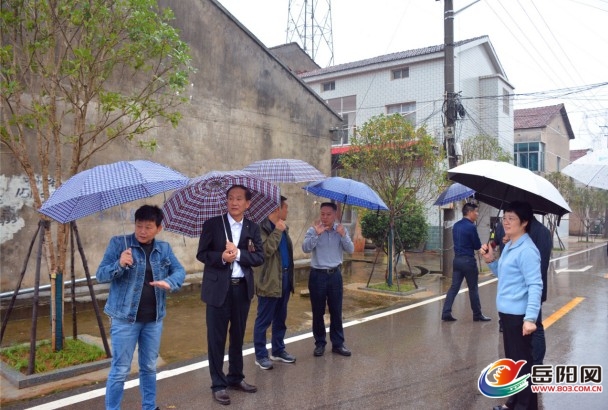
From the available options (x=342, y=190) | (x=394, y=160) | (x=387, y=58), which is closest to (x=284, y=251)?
(x=342, y=190)

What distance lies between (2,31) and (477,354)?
291 inches

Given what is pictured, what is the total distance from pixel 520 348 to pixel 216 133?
9210 mm

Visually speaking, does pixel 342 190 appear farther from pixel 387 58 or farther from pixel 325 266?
pixel 387 58

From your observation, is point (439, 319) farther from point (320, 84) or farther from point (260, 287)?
point (320, 84)

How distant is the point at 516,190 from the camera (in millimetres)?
5094

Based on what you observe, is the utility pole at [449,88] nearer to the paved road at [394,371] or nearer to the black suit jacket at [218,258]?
the paved road at [394,371]

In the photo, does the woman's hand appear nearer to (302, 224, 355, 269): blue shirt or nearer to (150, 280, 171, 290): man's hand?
(302, 224, 355, 269): blue shirt

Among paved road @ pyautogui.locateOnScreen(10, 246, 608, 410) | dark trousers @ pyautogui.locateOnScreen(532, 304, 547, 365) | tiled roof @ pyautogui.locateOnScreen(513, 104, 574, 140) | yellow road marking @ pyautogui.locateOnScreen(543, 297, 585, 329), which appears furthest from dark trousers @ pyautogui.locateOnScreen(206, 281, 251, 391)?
tiled roof @ pyautogui.locateOnScreen(513, 104, 574, 140)

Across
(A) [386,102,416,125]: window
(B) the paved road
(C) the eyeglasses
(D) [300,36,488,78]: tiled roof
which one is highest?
(D) [300,36,488,78]: tiled roof

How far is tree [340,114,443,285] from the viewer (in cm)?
1070

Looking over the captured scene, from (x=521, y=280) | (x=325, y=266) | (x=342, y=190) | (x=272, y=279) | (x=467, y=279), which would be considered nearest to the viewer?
(x=521, y=280)

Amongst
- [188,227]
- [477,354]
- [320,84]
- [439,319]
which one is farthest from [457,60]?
[188,227]

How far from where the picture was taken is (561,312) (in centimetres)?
881

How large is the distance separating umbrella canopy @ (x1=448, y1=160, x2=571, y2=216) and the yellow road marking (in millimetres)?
3551
